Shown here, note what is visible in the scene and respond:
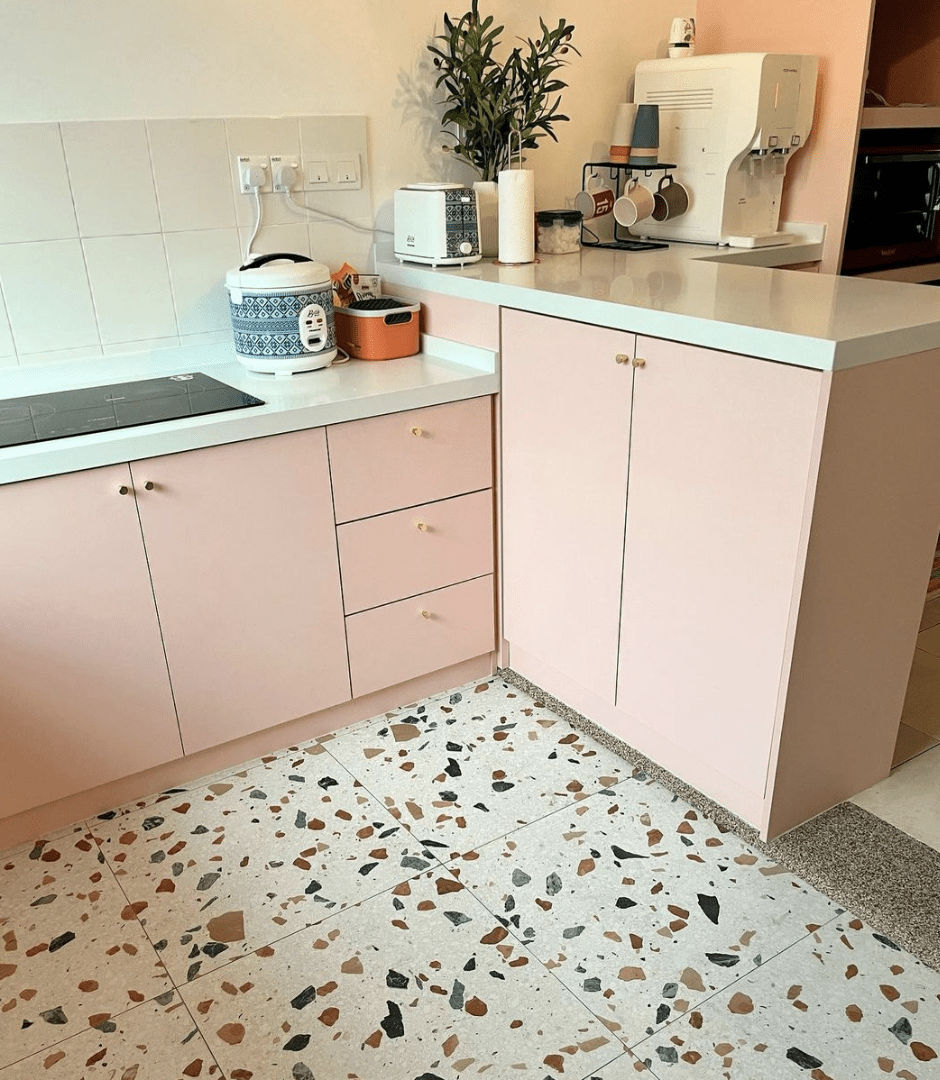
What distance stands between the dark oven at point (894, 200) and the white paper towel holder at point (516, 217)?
3.20 feet

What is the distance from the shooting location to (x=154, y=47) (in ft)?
6.48

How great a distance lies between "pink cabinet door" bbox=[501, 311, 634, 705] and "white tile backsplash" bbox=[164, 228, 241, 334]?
2.34 feet

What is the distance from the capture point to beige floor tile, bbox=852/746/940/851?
1801 millimetres

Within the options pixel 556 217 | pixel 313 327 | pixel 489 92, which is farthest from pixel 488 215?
pixel 313 327

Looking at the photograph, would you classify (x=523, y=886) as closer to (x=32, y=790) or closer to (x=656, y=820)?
(x=656, y=820)

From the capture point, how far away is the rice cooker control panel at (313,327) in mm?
2031

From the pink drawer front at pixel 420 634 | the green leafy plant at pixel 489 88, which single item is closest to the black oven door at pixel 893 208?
the green leafy plant at pixel 489 88

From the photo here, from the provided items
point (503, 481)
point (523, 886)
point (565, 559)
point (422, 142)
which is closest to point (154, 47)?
point (422, 142)

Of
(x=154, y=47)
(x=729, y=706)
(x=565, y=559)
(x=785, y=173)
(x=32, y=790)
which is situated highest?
(x=154, y=47)

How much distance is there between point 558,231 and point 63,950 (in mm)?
1989

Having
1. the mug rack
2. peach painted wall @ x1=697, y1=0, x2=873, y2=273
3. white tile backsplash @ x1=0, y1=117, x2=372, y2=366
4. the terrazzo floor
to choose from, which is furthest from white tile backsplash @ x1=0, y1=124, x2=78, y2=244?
peach painted wall @ x1=697, y1=0, x2=873, y2=273

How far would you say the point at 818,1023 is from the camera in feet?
4.65

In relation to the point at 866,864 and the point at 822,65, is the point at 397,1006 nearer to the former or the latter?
the point at 866,864

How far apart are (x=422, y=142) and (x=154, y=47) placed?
27.8 inches
